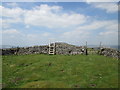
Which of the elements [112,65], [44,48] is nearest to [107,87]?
[112,65]

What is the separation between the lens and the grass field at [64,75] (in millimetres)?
29425

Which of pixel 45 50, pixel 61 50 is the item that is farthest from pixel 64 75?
pixel 45 50

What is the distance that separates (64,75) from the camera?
3403cm

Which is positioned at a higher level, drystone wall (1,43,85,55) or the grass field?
drystone wall (1,43,85,55)

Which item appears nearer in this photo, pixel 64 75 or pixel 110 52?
pixel 64 75

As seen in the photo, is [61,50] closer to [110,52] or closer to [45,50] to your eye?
[45,50]

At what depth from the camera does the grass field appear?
96.5ft

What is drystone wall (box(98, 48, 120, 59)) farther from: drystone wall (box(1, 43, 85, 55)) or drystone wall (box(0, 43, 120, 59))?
drystone wall (box(1, 43, 85, 55))

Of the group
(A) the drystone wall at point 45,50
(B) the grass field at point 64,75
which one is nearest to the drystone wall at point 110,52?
→ (A) the drystone wall at point 45,50

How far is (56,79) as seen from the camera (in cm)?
3206

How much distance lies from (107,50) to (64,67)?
1815 centimetres

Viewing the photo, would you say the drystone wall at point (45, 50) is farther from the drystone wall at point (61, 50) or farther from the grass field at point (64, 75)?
the grass field at point (64, 75)

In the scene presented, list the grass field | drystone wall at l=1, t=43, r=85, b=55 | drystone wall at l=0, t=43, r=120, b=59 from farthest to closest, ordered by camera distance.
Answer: drystone wall at l=1, t=43, r=85, b=55 < drystone wall at l=0, t=43, r=120, b=59 < the grass field

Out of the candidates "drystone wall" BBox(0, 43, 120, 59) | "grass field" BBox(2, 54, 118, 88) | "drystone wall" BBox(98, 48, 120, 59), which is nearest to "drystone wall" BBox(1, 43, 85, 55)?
"drystone wall" BBox(0, 43, 120, 59)
